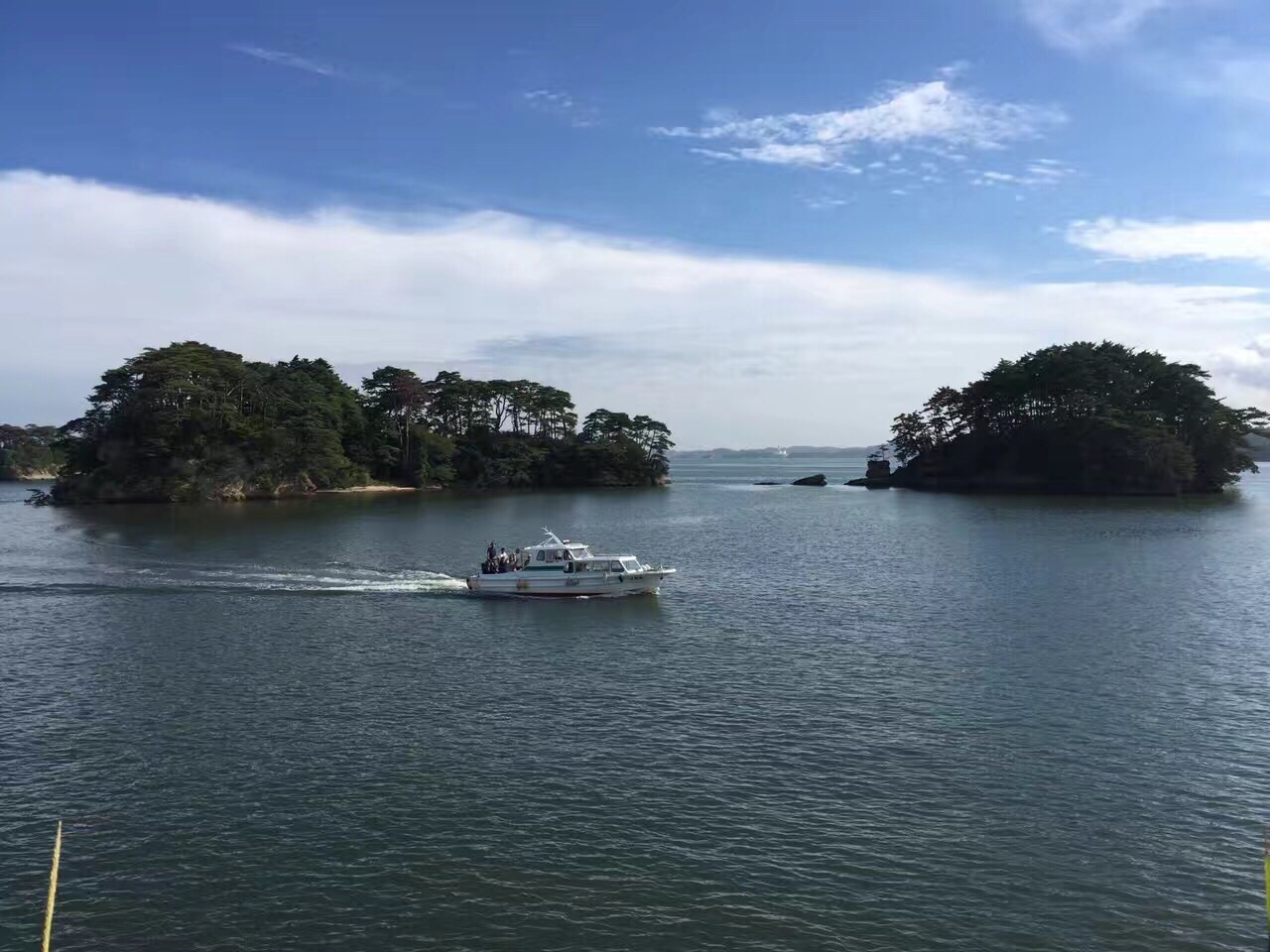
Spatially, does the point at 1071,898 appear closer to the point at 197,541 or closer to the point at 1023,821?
the point at 1023,821

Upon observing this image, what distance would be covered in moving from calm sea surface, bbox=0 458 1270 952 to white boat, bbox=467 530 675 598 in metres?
1.45

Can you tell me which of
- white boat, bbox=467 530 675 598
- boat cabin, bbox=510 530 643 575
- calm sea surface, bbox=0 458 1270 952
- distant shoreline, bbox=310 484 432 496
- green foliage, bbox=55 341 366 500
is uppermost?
green foliage, bbox=55 341 366 500

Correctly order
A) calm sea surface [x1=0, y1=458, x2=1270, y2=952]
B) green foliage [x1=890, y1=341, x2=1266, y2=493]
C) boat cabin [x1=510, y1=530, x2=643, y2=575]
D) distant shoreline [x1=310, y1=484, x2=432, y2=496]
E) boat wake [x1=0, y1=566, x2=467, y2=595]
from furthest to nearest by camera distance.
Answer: distant shoreline [x1=310, y1=484, x2=432, y2=496]
green foliage [x1=890, y1=341, x2=1266, y2=493]
boat wake [x1=0, y1=566, x2=467, y2=595]
boat cabin [x1=510, y1=530, x2=643, y2=575]
calm sea surface [x1=0, y1=458, x2=1270, y2=952]

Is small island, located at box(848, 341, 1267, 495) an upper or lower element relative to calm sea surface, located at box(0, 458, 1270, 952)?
upper

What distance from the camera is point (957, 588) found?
58.6 metres

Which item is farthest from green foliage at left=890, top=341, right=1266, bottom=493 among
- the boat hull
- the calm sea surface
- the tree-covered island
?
the boat hull

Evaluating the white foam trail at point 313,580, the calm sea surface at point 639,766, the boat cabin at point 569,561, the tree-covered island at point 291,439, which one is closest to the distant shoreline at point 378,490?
the tree-covered island at point 291,439

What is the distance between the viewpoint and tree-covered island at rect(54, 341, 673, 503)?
131625mm

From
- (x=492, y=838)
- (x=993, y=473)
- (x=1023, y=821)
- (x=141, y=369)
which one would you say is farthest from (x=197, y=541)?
(x=993, y=473)

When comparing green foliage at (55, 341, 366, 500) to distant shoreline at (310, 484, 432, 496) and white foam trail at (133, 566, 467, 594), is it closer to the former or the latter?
distant shoreline at (310, 484, 432, 496)

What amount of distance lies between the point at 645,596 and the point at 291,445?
10466cm

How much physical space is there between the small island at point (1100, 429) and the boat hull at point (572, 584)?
11369cm

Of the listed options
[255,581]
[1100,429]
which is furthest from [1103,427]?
[255,581]

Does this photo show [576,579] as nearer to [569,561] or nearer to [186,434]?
[569,561]
